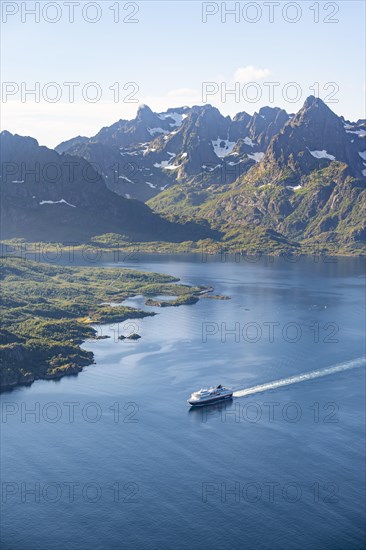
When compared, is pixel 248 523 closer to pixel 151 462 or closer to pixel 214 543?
pixel 214 543

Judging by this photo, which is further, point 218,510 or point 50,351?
point 50,351

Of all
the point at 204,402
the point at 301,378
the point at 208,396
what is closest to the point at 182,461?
the point at 204,402

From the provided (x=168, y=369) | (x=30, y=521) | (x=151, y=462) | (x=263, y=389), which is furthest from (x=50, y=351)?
(x=30, y=521)

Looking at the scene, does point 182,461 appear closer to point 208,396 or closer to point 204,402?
point 204,402

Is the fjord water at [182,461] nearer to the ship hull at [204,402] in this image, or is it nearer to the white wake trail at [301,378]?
the white wake trail at [301,378]

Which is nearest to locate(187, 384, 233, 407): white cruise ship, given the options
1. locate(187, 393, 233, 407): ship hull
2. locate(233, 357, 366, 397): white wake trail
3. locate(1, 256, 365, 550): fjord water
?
locate(187, 393, 233, 407): ship hull

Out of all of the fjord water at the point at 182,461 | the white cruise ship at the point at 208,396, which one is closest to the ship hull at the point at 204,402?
the white cruise ship at the point at 208,396

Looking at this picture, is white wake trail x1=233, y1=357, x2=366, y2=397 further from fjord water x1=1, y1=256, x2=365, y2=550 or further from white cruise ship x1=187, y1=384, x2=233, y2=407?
white cruise ship x1=187, y1=384, x2=233, y2=407
